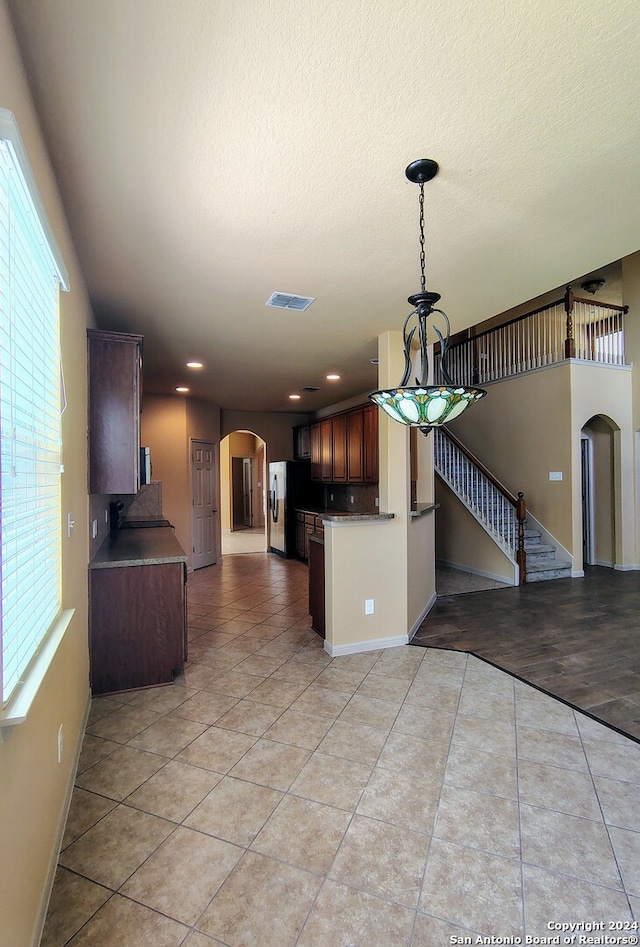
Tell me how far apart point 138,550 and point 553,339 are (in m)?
6.84

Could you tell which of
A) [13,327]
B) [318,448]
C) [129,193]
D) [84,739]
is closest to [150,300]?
[129,193]

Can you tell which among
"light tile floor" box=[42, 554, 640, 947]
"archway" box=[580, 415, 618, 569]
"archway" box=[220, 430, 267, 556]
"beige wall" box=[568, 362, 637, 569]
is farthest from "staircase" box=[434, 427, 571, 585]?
"archway" box=[220, 430, 267, 556]

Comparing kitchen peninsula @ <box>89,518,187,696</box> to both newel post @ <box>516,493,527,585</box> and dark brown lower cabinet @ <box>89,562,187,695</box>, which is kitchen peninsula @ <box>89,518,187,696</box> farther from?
newel post @ <box>516,493,527,585</box>

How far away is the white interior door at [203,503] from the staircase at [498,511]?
367cm

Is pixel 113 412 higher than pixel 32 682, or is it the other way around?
pixel 113 412

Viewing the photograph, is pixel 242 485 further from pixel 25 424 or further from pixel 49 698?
pixel 25 424

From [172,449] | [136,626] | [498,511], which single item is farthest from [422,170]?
[172,449]

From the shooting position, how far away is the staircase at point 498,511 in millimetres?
5914

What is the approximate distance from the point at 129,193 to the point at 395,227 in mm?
1232

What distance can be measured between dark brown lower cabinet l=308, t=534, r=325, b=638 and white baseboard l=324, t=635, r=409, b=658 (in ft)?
1.00

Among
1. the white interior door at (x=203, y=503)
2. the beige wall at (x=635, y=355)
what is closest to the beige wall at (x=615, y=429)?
the beige wall at (x=635, y=355)

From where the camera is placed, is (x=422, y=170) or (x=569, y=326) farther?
(x=569, y=326)

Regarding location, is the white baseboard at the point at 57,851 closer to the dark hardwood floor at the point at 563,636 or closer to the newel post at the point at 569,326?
the dark hardwood floor at the point at 563,636

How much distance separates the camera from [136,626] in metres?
3.04
